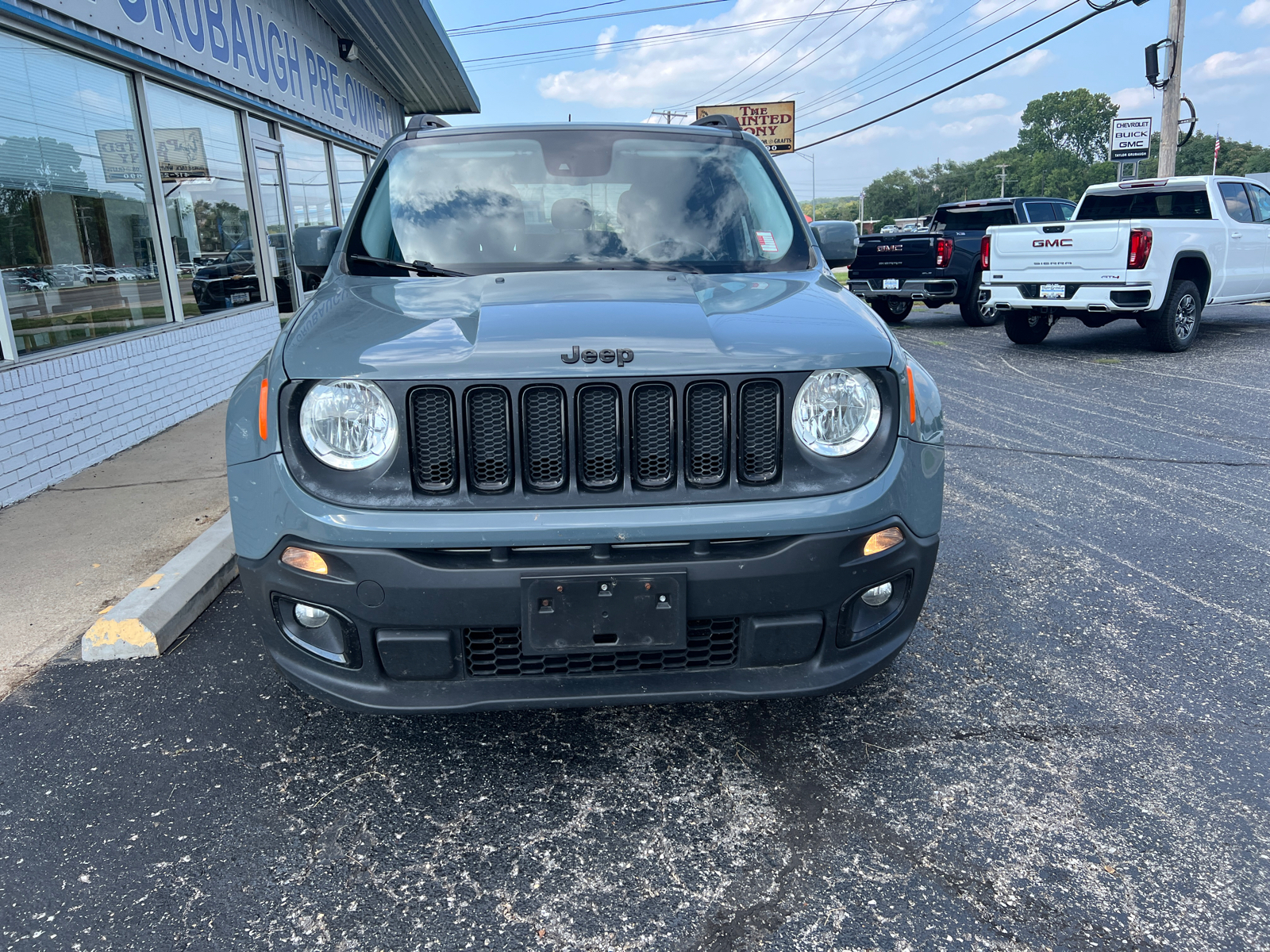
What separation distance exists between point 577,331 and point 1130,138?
21.5 metres

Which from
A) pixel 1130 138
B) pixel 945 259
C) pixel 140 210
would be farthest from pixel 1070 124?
pixel 140 210

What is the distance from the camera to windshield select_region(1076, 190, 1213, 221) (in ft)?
35.7

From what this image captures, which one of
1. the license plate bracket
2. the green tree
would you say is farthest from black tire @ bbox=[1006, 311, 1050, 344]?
the green tree

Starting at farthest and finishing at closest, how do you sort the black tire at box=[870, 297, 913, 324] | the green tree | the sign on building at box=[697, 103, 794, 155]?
the green tree < the sign on building at box=[697, 103, 794, 155] < the black tire at box=[870, 297, 913, 324]

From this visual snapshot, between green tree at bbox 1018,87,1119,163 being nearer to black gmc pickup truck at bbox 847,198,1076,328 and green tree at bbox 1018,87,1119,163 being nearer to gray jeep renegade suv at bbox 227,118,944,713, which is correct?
black gmc pickup truck at bbox 847,198,1076,328

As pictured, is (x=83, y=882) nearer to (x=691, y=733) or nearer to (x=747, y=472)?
(x=691, y=733)

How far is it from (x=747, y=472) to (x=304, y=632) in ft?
4.03

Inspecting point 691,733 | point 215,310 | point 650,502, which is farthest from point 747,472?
point 215,310

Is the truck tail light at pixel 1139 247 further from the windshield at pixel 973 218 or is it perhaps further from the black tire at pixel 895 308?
the black tire at pixel 895 308

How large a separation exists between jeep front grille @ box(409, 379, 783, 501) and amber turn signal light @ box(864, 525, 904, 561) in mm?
299

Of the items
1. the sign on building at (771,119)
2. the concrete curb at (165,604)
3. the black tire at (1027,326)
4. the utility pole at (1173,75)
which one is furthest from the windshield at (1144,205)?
the sign on building at (771,119)

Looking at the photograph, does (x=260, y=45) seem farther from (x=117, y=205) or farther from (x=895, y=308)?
(x=895, y=308)

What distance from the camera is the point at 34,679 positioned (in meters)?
3.13

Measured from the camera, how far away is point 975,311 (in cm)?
1398
